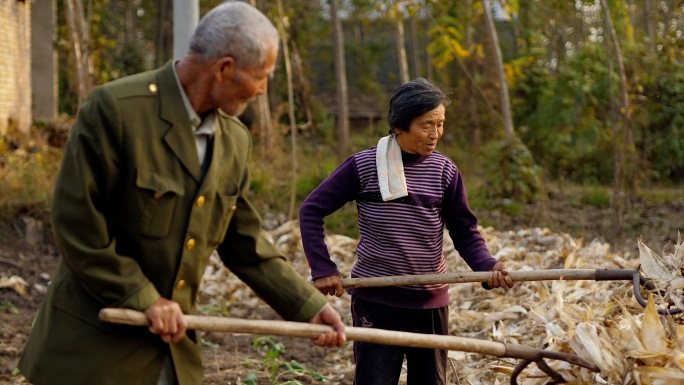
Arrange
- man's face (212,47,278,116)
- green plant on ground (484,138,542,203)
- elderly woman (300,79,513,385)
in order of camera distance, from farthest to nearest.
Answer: green plant on ground (484,138,542,203)
elderly woman (300,79,513,385)
man's face (212,47,278,116)

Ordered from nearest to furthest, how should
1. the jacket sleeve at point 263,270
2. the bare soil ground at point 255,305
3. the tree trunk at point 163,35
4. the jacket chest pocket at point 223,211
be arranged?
the jacket chest pocket at point 223,211
the jacket sleeve at point 263,270
the bare soil ground at point 255,305
the tree trunk at point 163,35

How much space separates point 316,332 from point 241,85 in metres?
0.84

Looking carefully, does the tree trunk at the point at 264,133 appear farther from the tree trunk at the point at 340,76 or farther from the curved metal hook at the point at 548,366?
the curved metal hook at the point at 548,366

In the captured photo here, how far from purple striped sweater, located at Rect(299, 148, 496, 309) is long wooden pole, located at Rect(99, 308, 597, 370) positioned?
0.62 m

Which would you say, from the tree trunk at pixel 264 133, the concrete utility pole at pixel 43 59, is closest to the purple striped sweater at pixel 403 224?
the tree trunk at pixel 264 133

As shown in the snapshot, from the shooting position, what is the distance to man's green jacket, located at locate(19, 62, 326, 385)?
8.20 ft

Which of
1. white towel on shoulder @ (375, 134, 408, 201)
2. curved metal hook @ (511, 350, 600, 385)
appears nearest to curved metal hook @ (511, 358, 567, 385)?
curved metal hook @ (511, 350, 600, 385)

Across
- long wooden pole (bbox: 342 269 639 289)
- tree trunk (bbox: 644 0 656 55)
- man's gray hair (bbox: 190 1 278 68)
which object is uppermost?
tree trunk (bbox: 644 0 656 55)

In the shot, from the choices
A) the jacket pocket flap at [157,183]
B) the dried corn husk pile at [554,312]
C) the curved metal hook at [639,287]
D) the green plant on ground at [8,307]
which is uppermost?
the jacket pocket flap at [157,183]

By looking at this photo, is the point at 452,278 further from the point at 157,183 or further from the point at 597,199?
the point at 597,199

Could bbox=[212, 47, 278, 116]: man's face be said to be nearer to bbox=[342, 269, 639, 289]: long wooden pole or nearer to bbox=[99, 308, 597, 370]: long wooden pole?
bbox=[99, 308, 597, 370]: long wooden pole

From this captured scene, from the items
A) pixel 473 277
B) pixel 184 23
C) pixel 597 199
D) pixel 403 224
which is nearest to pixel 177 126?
pixel 403 224

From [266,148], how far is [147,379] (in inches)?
417

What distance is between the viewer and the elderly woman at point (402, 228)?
154 inches
